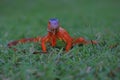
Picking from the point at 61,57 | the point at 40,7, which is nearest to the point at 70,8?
the point at 40,7

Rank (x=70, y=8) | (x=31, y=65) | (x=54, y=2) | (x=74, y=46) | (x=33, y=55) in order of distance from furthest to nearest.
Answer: (x=54, y=2) → (x=70, y=8) → (x=74, y=46) → (x=33, y=55) → (x=31, y=65)

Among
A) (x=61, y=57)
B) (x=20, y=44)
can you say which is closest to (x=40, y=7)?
(x=20, y=44)

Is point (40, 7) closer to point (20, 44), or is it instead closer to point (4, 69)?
point (20, 44)

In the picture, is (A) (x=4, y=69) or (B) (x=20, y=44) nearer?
(A) (x=4, y=69)

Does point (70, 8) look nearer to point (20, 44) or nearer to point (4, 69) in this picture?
point (20, 44)

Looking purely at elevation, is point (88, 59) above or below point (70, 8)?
below

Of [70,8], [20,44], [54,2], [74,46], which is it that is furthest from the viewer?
[54,2]

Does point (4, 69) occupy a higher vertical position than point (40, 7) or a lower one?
lower

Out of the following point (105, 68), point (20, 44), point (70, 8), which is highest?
point (70, 8)

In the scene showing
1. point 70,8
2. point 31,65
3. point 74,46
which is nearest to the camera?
point 31,65
